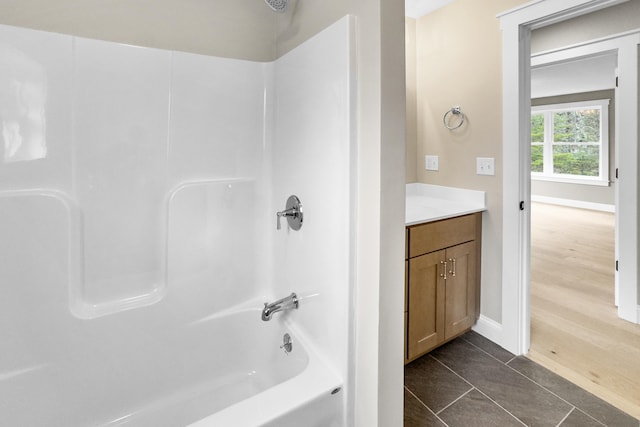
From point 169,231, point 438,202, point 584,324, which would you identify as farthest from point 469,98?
point 169,231

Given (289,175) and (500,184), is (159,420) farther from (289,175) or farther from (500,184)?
(500,184)

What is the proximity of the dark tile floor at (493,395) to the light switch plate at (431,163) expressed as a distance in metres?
1.32

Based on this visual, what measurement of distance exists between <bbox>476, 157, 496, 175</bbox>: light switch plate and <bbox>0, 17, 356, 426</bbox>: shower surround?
1428 millimetres

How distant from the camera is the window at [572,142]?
6477mm

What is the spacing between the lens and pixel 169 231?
150 cm

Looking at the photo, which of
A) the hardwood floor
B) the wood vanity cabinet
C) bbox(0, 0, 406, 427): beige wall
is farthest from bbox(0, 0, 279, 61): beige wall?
the hardwood floor

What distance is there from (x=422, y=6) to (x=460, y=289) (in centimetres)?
202

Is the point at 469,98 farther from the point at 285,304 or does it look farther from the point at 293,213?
the point at 285,304

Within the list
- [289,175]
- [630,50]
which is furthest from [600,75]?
[289,175]

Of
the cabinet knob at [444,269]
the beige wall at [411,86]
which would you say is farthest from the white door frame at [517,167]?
the beige wall at [411,86]

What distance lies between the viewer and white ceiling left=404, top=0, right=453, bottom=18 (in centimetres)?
236

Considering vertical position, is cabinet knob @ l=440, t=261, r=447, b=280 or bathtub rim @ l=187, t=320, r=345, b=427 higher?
cabinet knob @ l=440, t=261, r=447, b=280

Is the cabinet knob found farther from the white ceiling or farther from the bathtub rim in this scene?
the white ceiling

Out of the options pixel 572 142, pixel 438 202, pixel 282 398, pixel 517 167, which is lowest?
pixel 282 398
